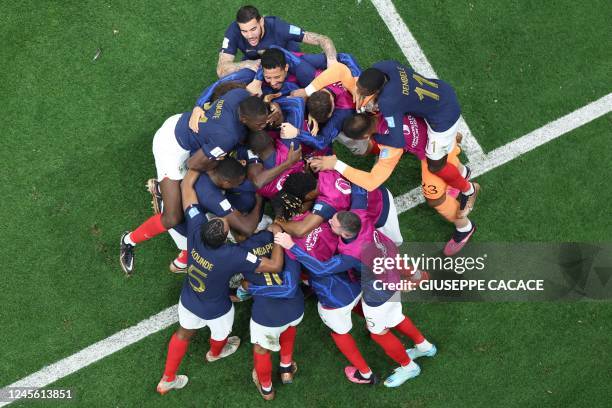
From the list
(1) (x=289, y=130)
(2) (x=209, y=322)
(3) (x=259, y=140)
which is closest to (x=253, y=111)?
(3) (x=259, y=140)

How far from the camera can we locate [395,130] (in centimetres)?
604

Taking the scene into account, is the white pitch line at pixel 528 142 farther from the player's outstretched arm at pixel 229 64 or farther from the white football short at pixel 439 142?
the player's outstretched arm at pixel 229 64

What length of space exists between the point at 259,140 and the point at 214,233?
1044 millimetres

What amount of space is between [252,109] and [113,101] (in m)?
2.54

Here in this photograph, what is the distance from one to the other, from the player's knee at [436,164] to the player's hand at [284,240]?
1.62m

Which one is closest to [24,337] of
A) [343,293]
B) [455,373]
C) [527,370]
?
[343,293]

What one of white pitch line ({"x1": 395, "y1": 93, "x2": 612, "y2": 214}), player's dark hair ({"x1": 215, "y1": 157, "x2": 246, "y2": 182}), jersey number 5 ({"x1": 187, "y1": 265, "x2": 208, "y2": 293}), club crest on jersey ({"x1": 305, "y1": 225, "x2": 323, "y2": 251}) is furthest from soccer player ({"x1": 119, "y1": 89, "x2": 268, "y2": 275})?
white pitch line ({"x1": 395, "y1": 93, "x2": 612, "y2": 214})

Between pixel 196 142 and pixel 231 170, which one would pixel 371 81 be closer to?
pixel 231 170

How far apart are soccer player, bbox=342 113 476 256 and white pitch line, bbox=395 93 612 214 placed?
1.74 ft

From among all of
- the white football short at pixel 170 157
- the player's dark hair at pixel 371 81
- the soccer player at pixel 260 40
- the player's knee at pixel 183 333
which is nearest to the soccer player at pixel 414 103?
the player's dark hair at pixel 371 81

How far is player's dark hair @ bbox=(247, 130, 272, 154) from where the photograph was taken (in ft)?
20.3

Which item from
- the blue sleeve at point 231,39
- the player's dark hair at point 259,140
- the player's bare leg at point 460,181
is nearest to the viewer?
the player's dark hair at point 259,140

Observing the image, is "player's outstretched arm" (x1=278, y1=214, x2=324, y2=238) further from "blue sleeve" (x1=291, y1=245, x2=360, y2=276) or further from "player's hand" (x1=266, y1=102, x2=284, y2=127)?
"player's hand" (x1=266, y1=102, x2=284, y2=127)

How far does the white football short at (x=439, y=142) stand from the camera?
20.7ft
